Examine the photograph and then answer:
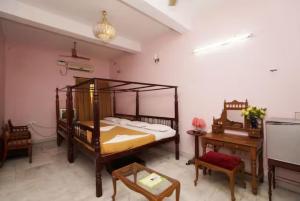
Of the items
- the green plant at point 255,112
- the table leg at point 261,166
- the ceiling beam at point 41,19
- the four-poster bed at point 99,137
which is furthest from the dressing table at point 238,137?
the ceiling beam at point 41,19

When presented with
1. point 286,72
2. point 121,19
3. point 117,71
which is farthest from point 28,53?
point 286,72

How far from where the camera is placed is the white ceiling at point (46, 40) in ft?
10.9

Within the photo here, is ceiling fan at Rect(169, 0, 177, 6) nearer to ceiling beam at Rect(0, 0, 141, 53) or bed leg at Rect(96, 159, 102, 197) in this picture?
ceiling beam at Rect(0, 0, 141, 53)

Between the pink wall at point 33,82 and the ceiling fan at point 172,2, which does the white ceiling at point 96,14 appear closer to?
the ceiling fan at point 172,2

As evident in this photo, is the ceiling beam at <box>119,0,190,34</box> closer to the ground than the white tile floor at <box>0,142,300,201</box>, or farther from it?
farther from it

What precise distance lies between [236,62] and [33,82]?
16.6 feet

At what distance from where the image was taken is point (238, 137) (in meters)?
2.41


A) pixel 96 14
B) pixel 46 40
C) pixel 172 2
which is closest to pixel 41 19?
pixel 96 14

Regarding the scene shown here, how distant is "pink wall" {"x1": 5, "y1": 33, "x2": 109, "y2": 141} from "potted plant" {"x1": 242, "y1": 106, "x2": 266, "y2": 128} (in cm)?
490


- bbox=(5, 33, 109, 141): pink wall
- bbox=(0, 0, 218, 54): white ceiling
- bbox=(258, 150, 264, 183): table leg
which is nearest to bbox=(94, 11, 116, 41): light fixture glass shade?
bbox=(0, 0, 218, 54): white ceiling

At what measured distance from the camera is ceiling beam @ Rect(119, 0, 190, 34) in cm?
221

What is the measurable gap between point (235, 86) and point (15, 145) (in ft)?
14.1

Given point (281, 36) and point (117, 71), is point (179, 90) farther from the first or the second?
point (117, 71)

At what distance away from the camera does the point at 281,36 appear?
7.06 feet
